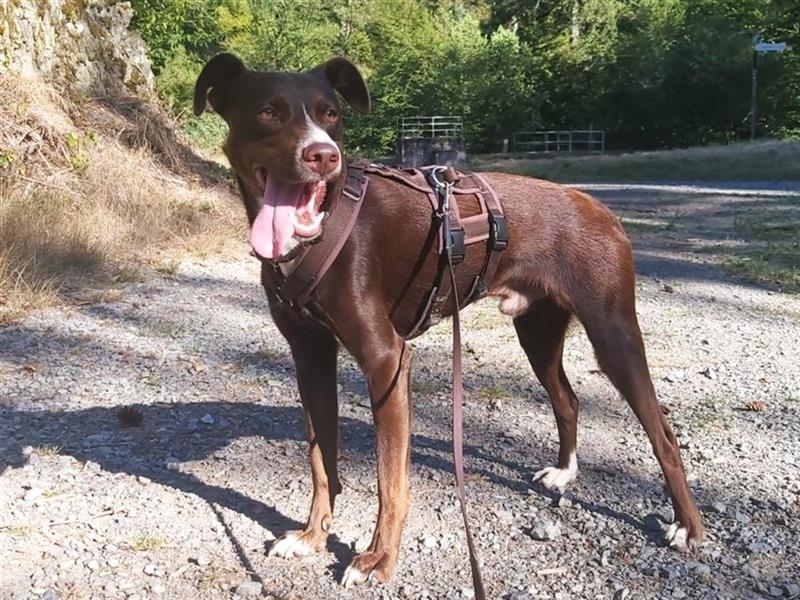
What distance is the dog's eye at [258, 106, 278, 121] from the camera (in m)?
2.94

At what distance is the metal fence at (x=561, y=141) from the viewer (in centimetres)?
3700

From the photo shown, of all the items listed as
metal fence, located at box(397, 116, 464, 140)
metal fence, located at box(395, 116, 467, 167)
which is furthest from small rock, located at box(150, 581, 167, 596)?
metal fence, located at box(397, 116, 464, 140)

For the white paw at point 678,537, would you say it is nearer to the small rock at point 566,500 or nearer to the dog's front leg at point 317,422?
the small rock at point 566,500

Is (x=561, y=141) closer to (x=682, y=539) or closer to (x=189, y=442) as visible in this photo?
(x=189, y=442)

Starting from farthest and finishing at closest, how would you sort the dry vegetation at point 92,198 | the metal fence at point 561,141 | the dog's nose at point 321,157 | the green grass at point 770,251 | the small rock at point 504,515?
the metal fence at point 561,141, the green grass at point 770,251, the dry vegetation at point 92,198, the small rock at point 504,515, the dog's nose at point 321,157

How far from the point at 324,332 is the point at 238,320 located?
4.06m

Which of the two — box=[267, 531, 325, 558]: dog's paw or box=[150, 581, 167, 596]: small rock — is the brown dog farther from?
box=[150, 581, 167, 596]: small rock

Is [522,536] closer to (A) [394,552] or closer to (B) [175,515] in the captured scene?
(A) [394,552]

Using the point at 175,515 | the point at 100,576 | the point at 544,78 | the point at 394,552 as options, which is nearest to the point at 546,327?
the point at 394,552

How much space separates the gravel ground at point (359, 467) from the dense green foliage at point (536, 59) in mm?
25496

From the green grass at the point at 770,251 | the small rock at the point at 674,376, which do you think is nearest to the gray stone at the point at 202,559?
the small rock at the point at 674,376

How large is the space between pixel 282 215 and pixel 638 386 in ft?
5.31

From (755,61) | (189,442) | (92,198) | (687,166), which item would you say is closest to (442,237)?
(189,442)

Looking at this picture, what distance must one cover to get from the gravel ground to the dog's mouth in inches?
49.3
